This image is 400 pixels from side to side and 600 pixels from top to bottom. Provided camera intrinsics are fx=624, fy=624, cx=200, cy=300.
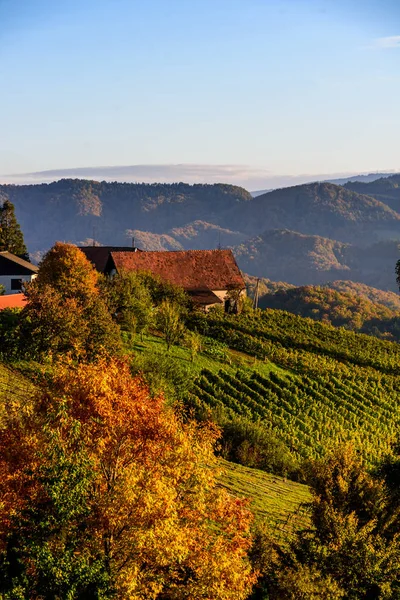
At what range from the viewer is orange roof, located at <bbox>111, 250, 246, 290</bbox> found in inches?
2398

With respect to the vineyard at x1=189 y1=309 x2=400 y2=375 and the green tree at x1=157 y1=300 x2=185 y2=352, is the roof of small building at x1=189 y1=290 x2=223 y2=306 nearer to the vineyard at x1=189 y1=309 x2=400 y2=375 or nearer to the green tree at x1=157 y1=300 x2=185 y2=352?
the vineyard at x1=189 y1=309 x2=400 y2=375

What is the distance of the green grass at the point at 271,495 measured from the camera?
22.7 m

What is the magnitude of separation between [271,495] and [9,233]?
54221mm

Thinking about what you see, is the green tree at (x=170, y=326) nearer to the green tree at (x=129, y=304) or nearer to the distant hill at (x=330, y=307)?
the green tree at (x=129, y=304)

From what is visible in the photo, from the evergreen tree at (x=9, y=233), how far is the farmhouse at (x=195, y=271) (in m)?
15.5

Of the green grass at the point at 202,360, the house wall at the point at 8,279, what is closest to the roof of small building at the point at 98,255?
the house wall at the point at 8,279

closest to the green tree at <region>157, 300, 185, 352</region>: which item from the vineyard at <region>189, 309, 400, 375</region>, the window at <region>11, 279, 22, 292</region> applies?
the vineyard at <region>189, 309, 400, 375</region>

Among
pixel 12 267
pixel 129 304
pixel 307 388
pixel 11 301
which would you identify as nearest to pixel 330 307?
pixel 12 267

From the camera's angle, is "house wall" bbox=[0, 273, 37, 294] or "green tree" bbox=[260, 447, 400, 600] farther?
"house wall" bbox=[0, 273, 37, 294]

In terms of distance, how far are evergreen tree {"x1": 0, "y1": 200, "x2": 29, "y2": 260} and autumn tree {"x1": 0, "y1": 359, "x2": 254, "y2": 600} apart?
58.0 m

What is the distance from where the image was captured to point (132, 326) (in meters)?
41.4

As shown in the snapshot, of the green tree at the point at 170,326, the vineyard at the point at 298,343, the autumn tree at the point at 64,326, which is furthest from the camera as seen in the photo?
the vineyard at the point at 298,343

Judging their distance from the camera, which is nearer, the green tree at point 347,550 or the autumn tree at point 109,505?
the autumn tree at point 109,505

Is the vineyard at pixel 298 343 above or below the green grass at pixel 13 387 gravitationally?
below
